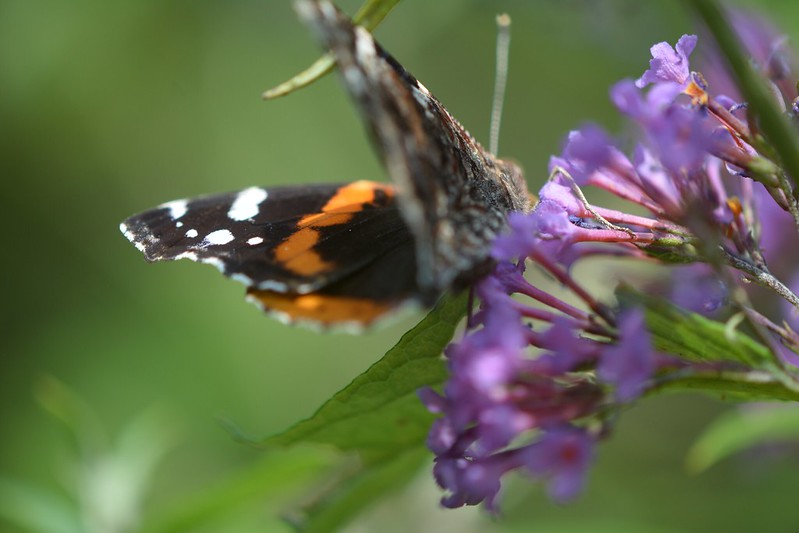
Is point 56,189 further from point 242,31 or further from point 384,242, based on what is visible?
point 384,242

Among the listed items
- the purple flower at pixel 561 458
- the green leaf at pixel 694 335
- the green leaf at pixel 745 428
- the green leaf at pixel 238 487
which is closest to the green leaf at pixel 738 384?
the green leaf at pixel 694 335

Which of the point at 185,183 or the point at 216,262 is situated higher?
the point at 216,262

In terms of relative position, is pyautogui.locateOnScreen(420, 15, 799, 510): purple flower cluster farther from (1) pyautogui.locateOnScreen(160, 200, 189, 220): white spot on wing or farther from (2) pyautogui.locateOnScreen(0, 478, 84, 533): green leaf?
(2) pyautogui.locateOnScreen(0, 478, 84, 533): green leaf

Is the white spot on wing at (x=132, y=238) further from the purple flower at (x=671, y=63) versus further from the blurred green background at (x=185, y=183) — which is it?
the blurred green background at (x=185, y=183)

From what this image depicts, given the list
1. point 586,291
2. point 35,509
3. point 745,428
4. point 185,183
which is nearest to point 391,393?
point 586,291

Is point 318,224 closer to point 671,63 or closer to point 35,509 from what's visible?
point 671,63

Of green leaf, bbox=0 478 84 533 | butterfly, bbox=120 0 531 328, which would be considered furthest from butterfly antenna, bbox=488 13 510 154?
green leaf, bbox=0 478 84 533

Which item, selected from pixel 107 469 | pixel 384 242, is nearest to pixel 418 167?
pixel 384 242
